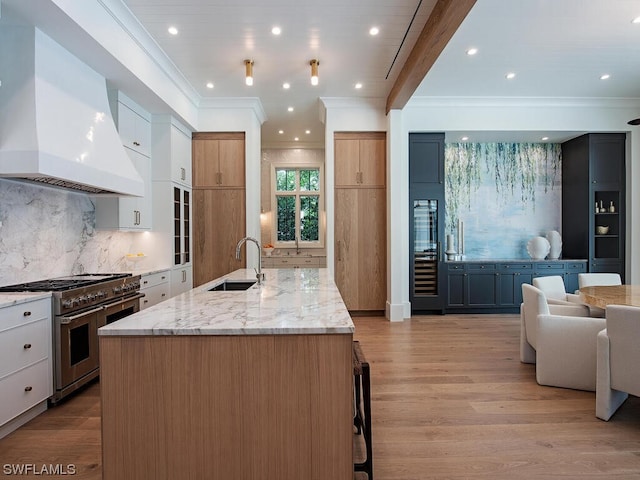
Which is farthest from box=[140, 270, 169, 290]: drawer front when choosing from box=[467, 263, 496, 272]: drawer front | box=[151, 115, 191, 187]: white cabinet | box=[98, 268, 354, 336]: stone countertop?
box=[467, 263, 496, 272]: drawer front

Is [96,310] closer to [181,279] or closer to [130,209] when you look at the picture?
[130,209]

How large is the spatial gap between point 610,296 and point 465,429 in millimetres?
1701

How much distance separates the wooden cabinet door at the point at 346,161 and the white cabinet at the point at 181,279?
2461 mm

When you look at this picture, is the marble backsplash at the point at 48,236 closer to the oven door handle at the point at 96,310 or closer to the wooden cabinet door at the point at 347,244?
the oven door handle at the point at 96,310

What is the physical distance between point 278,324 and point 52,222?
9.48 ft

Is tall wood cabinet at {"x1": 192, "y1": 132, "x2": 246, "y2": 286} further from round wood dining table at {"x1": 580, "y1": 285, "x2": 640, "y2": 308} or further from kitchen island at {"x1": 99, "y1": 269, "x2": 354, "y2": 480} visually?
round wood dining table at {"x1": 580, "y1": 285, "x2": 640, "y2": 308}

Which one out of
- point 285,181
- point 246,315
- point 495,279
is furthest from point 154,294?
point 495,279

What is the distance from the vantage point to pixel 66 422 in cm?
235

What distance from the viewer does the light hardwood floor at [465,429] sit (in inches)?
73.6

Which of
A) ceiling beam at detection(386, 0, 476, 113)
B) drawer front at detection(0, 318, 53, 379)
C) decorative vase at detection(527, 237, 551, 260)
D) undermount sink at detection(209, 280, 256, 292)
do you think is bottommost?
drawer front at detection(0, 318, 53, 379)

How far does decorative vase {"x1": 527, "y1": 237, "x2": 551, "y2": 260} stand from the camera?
547 cm

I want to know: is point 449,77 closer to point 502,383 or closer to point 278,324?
point 502,383

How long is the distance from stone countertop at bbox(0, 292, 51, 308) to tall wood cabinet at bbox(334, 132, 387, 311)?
3561 millimetres

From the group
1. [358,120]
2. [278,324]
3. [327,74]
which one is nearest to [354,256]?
[358,120]
